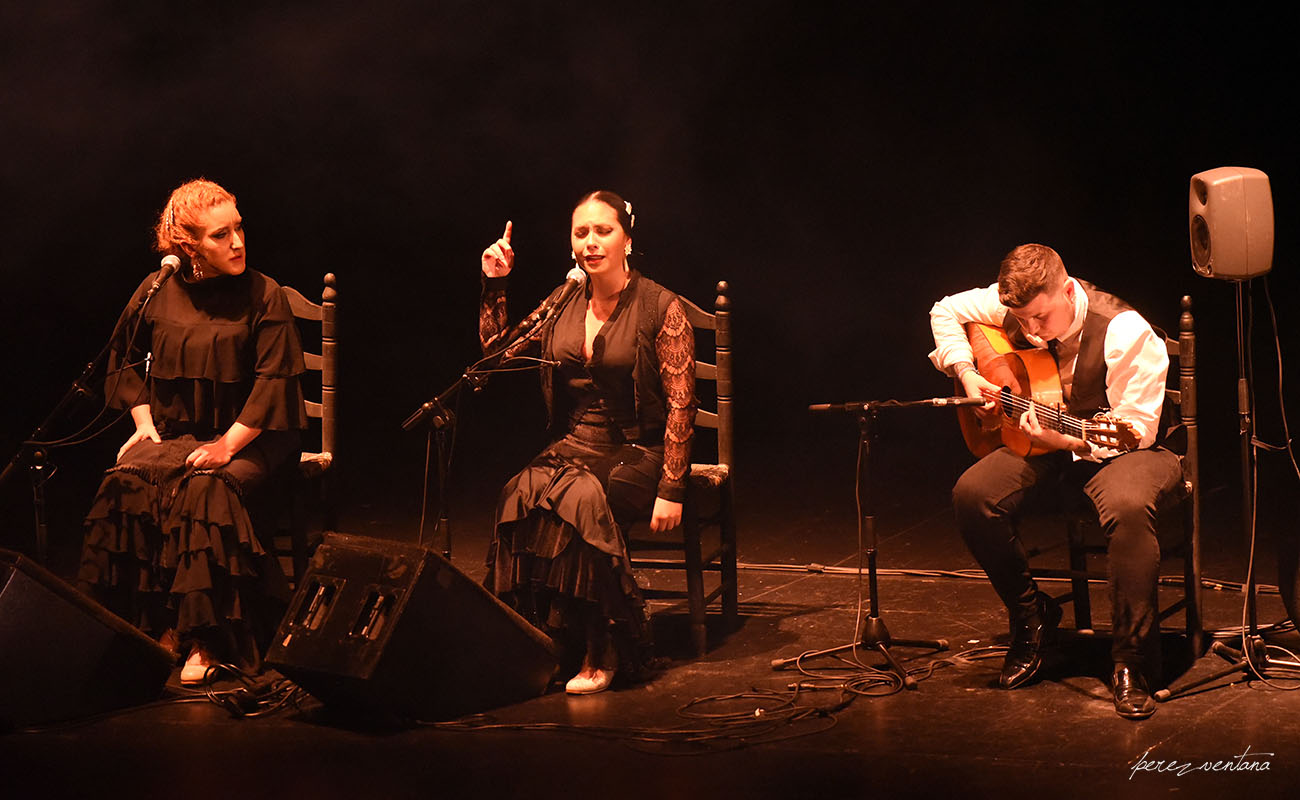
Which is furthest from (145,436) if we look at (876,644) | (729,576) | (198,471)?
(876,644)

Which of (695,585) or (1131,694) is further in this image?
(695,585)

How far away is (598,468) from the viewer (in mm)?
3949

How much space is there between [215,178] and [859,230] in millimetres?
2856

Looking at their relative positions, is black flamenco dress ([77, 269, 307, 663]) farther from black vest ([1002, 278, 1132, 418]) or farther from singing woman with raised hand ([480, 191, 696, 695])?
black vest ([1002, 278, 1132, 418])

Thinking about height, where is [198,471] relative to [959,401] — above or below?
below

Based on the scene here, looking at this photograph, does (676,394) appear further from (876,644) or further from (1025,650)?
(1025,650)

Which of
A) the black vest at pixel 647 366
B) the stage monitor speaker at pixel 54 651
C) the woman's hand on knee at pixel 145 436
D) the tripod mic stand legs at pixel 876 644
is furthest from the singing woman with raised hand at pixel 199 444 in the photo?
the tripod mic stand legs at pixel 876 644

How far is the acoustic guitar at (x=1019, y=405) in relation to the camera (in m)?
3.57

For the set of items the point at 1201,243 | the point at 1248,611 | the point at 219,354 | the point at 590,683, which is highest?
the point at 1201,243

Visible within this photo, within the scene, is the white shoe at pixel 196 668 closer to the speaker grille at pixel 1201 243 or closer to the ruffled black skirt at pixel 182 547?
the ruffled black skirt at pixel 182 547

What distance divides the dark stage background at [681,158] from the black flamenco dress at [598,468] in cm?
202

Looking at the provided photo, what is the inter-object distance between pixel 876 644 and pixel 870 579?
0.19 m

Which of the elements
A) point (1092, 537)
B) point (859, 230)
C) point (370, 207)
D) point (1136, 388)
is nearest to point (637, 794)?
point (1136, 388)
